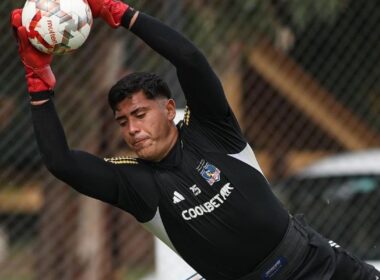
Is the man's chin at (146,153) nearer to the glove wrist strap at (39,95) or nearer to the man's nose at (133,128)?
the man's nose at (133,128)

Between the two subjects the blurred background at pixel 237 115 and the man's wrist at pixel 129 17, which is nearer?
the man's wrist at pixel 129 17

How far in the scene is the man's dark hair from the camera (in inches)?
206

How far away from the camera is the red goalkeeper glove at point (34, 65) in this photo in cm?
495

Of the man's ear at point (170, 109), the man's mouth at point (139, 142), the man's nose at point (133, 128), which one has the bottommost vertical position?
the man's mouth at point (139, 142)

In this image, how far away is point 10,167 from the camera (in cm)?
811

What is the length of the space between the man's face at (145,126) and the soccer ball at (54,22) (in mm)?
401

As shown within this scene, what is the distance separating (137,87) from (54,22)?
0.53 metres

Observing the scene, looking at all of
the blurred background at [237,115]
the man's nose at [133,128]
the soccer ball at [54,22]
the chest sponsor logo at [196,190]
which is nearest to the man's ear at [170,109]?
the man's nose at [133,128]

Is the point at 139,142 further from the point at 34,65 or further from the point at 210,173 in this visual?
the point at 34,65

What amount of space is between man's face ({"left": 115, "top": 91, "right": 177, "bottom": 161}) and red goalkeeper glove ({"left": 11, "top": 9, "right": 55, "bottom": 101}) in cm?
38

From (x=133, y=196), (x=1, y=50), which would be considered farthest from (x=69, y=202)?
(x=133, y=196)

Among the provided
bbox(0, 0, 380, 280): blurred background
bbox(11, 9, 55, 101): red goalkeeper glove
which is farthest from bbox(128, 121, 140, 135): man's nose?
bbox(0, 0, 380, 280): blurred background

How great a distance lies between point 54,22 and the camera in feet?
16.2

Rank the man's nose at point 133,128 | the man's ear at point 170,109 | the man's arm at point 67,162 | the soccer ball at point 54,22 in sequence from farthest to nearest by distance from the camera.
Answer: the man's ear at point 170,109 → the man's nose at point 133,128 → the man's arm at point 67,162 → the soccer ball at point 54,22
